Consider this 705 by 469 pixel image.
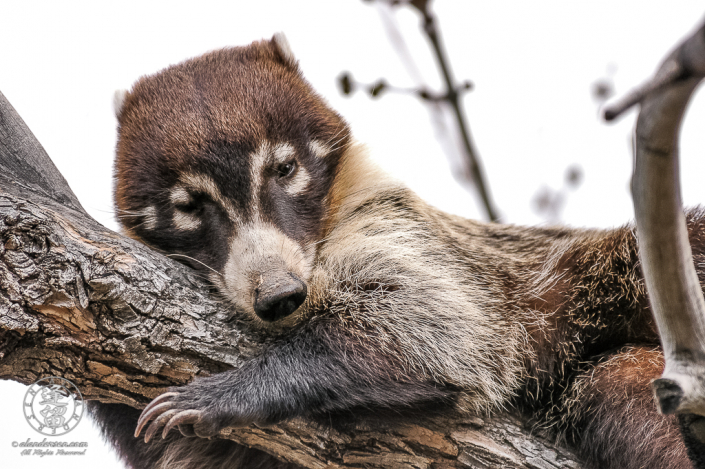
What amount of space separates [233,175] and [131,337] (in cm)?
A: 120

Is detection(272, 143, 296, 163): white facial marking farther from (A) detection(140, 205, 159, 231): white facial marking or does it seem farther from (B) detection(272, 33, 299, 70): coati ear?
(B) detection(272, 33, 299, 70): coati ear

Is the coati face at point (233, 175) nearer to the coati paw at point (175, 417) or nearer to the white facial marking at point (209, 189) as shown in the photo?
the white facial marking at point (209, 189)

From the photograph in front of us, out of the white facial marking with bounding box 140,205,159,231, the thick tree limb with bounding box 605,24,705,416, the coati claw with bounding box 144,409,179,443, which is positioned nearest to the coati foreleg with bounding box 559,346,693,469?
the thick tree limb with bounding box 605,24,705,416

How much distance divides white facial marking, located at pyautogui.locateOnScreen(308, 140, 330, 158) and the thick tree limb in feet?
9.00

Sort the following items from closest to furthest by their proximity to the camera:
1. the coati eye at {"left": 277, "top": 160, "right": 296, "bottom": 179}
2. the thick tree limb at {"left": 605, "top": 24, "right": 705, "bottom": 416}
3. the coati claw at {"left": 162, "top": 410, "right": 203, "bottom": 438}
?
the thick tree limb at {"left": 605, "top": 24, "right": 705, "bottom": 416} → the coati claw at {"left": 162, "top": 410, "right": 203, "bottom": 438} → the coati eye at {"left": 277, "top": 160, "right": 296, "bottom": 179}

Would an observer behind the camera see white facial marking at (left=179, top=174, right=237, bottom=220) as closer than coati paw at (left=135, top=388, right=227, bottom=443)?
No

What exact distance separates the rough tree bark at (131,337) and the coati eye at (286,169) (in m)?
0.97

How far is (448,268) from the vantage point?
4.30 m

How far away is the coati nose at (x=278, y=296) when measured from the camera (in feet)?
10.8

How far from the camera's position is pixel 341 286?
4.04 meters

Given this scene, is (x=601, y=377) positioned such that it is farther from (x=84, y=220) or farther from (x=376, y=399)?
(x=84, y=220)

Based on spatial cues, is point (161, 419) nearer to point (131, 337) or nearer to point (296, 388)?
point (131, 337)

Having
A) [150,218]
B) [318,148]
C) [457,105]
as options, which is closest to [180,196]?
[150,218]

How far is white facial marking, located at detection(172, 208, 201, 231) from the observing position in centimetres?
394
